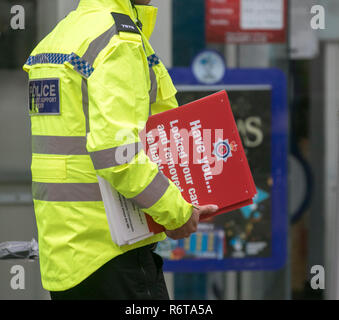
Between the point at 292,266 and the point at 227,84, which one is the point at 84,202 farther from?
the point at 292,266

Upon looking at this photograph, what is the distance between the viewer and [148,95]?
243 centimetres

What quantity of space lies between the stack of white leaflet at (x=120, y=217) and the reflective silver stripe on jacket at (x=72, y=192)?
69 millimetres

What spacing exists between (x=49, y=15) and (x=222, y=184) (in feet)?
6.45

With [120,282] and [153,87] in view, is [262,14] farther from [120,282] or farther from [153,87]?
[120,282]

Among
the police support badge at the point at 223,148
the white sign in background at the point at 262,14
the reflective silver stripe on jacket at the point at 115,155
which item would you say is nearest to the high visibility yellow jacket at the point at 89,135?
the reflective silver stripe on jacket at the point at 115,155

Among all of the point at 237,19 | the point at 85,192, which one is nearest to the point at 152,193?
the point at 85,192

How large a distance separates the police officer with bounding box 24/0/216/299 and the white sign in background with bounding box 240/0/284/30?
5.16 ft

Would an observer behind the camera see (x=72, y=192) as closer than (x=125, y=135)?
No

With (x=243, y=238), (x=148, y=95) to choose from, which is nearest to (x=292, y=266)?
(x=243, y=238)

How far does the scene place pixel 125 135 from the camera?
228cm

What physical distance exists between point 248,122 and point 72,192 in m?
1.85

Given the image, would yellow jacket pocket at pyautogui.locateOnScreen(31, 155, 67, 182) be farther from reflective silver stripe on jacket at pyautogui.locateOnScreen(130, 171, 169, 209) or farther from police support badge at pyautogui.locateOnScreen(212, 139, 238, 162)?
police support badge at pyautogui.locateOnScreen(212, 139, 238, 162)

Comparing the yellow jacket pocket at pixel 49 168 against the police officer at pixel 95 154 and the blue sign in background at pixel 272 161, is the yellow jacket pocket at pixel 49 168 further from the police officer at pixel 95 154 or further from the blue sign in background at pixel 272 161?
the blue sign in background at pixel 272 161

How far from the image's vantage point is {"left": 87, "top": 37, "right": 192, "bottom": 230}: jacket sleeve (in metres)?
2.28
